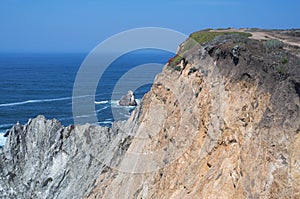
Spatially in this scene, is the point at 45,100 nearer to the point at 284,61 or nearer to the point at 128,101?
the point at 128,101

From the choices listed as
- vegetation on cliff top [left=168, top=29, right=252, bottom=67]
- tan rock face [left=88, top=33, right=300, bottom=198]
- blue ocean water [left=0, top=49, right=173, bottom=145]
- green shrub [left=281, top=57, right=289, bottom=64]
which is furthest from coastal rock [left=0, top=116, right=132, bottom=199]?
blue ocean water [left=0, top=49, right=173, bottom=145]

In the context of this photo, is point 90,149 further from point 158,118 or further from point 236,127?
point 236,127

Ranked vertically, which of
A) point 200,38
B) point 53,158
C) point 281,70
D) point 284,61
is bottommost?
point 53,158

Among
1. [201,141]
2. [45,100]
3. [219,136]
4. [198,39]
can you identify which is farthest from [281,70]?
[45,100]

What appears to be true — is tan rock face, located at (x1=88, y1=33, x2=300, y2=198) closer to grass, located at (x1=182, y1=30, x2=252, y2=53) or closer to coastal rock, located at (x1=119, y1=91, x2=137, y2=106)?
grass, located at (x1=182, y1=30, x2=252, y2=53)

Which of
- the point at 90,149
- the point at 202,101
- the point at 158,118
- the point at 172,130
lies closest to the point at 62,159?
the point at 90,149

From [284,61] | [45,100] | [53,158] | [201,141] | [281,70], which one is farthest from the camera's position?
[45,100]
